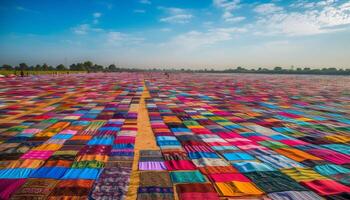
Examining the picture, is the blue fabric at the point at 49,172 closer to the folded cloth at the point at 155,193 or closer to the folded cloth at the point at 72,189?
the folded cloth at the point at 72,189

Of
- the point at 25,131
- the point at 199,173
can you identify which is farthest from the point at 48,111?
the point at 199,173

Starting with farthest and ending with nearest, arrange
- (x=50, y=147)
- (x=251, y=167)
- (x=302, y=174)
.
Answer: (x=50, y=147) → (x=251, y=167) → (x=302, y=174)

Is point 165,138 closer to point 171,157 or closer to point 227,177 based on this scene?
point 171,157

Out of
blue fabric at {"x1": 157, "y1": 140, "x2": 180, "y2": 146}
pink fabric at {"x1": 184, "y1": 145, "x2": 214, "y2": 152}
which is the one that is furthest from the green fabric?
pink fabric at {"x1": 184, "y1": 145, "x2": 214, "y2": 152}

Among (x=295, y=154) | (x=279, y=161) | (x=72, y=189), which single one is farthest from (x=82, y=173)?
(x=295, y=154)

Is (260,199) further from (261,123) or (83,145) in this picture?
(261,123)

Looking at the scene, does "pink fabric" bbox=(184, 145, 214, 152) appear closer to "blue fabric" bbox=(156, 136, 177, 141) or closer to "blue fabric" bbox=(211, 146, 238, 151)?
"blue fabric" bbox=(211, 146, 238, 151)
